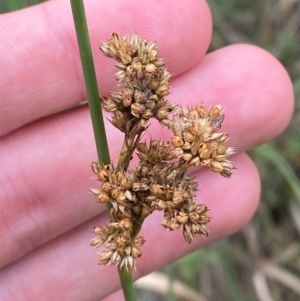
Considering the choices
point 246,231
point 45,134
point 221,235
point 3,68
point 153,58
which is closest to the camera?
point 153,58

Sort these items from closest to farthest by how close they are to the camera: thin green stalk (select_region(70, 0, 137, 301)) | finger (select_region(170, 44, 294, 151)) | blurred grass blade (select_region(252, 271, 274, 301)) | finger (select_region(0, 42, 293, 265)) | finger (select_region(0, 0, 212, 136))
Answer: thin green stalk (select_region(70, 0, 137, 301)) < finger (select_region(0, 0, 212, 136)) < finger (select_region(0, 42, 293, 265)) < finger (select_region(170, 44, 294, 151)) < blurred grass blade (select_region(252, 271, 274, 301))

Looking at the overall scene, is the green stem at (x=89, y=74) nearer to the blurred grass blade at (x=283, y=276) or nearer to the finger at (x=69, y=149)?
the finger at (x=69, y=149)

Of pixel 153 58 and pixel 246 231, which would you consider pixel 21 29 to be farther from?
pixel 246 231

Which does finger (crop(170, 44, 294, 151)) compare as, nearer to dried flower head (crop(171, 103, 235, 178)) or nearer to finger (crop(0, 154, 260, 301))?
finger (crop(0, 154, 260, 301))

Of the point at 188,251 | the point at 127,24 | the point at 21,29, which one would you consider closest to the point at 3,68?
the point at 21,29

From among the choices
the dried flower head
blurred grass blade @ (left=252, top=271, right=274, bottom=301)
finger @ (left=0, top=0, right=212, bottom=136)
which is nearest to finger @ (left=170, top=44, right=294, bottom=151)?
finger @ (left=0, top=0, right=212, bottom=136)
